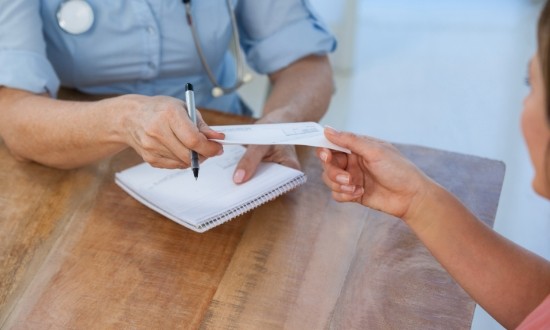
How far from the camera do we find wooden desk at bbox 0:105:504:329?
1172 millimetres

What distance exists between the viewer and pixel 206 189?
1.39m

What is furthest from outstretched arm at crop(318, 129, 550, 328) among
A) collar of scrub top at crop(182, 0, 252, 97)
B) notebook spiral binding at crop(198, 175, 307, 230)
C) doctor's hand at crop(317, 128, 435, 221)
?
collar of scrub top at crop(182, 0, 252, 97)

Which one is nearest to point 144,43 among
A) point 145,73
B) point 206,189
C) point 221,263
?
point 145,73

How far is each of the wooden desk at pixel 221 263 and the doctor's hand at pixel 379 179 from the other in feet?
0.27

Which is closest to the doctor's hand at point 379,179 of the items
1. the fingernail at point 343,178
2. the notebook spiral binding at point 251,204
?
the fingernail at point 343,178

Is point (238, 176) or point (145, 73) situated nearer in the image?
point (238, 176)

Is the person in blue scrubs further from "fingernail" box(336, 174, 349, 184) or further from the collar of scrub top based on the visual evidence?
"fingernail" box(336, 174, 349, 184)

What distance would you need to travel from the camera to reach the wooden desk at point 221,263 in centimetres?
117

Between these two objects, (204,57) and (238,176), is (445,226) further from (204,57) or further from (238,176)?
(204,57)

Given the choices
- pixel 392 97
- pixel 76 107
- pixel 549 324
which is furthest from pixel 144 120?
pixel 392 97

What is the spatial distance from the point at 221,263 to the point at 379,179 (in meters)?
0.29

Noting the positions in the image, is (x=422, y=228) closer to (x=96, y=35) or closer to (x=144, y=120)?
(x=144, y=120)

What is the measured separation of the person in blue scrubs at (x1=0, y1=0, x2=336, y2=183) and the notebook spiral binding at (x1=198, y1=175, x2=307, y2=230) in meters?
0.05

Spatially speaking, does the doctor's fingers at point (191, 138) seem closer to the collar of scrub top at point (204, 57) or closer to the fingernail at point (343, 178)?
the fingernail at point (343, 178)
